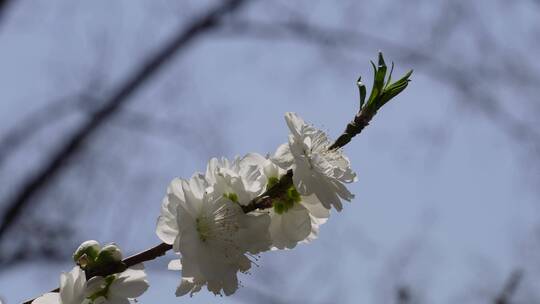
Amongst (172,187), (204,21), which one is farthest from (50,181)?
(172,187)

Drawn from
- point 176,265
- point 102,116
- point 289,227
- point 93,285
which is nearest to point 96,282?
point 93,285

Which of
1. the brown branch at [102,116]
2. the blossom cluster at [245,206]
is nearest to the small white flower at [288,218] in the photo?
the blossom cluster at [245,206]

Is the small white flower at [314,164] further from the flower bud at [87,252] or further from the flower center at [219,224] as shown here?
the flower bud at [87,252]

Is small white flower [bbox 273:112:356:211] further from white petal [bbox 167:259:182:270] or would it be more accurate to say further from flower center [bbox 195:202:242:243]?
white petal [bbox 167:259:182:270]

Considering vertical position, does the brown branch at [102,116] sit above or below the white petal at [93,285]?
above

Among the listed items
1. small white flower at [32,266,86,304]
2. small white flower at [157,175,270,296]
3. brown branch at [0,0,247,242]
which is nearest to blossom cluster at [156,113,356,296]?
small white flower at [157,175,270,296]

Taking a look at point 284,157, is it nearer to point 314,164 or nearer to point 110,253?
point 314,164

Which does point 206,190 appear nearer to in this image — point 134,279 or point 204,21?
point 134,279
